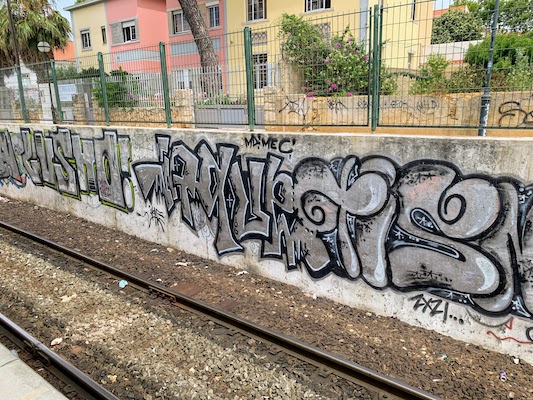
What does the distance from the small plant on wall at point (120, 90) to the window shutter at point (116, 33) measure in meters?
26.0

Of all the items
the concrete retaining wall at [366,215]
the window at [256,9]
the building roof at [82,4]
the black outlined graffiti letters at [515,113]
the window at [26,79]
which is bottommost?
the concrete retaining wall at [366,215]

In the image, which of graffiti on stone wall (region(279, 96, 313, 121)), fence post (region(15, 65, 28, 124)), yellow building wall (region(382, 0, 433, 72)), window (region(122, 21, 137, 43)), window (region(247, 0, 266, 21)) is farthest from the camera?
window (region(122, 21, 137, 43))

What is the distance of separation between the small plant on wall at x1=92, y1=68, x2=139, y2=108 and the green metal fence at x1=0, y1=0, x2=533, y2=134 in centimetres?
2

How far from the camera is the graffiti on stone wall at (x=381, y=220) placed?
13.9 feet

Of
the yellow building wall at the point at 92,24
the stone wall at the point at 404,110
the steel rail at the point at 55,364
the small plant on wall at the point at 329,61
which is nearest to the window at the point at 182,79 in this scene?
the stone wall at the point at 404,110

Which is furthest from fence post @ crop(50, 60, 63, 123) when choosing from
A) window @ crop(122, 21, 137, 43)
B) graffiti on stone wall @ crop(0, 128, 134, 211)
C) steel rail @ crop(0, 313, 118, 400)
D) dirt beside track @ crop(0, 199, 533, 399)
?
window @ crop(122, 21, 137, 43)

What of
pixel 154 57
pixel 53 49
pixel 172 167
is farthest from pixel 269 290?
pixel 53 49

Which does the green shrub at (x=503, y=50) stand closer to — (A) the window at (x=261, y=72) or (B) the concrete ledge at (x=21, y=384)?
(A) the window at (x=261, y=72)

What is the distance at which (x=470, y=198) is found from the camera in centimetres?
433

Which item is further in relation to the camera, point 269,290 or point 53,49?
point 53,49

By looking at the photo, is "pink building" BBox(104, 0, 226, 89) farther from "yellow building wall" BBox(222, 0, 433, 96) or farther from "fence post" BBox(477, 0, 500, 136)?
"fence post" BBox(477, 0, 500, 136)

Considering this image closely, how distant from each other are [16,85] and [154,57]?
678 centimetres

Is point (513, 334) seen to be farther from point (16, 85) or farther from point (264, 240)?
point (16, 85)

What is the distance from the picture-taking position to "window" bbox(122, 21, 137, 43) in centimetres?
3084
